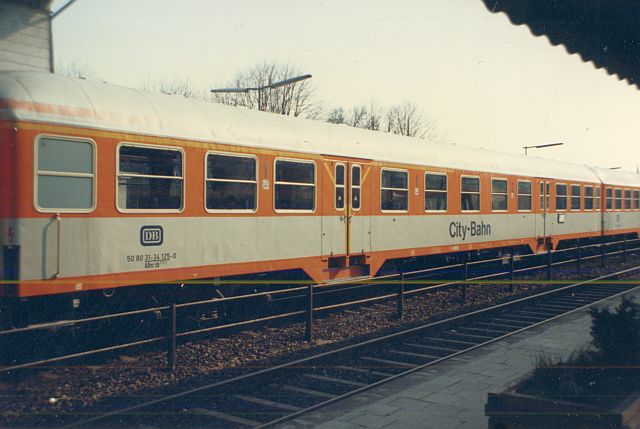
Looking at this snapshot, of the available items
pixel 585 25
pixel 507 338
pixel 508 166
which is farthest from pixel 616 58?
pixel 508 166

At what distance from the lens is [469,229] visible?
1548 centimetres

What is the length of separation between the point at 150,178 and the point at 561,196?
1608cm

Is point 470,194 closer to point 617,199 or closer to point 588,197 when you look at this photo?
point 588,197

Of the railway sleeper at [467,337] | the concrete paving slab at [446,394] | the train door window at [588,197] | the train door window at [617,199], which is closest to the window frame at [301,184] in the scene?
the railway sleeper at [467,337]

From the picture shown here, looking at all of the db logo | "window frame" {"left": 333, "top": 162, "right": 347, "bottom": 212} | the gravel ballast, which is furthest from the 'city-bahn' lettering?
the db logo

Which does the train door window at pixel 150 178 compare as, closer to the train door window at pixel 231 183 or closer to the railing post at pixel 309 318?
the train door window at pixel 231 183

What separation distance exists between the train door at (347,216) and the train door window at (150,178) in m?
3.38

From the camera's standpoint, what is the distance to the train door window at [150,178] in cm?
801

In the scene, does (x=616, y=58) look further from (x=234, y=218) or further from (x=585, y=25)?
(x=234, y=218)

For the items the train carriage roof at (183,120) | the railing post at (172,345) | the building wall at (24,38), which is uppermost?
the building wall at (24,38)

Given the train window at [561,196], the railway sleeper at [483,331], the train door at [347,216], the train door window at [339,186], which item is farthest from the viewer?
the train window at [561,196]

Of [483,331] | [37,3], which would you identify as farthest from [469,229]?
[37,3]

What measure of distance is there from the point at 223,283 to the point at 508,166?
1099 centimetres

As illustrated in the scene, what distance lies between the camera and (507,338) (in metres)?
9.32
